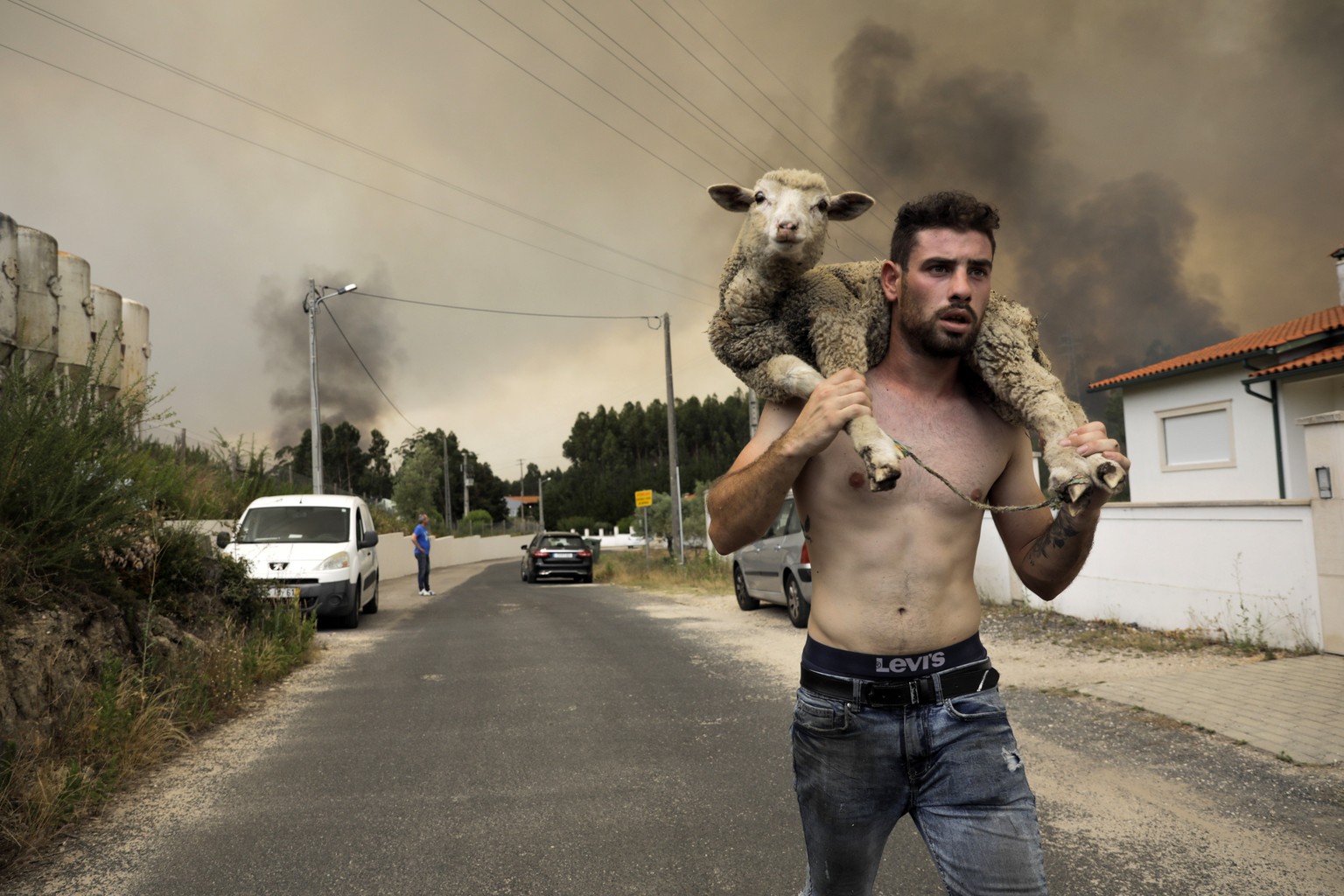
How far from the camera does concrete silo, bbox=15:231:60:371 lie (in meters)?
8.56

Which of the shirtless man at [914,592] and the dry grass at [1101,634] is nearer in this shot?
the shirtless man at [914,592]

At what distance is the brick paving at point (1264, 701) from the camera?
5508 millimetres

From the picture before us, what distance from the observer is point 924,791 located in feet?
7.02

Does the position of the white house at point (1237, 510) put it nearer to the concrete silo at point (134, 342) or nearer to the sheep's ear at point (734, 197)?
the sheep's ear at point (734, 197)

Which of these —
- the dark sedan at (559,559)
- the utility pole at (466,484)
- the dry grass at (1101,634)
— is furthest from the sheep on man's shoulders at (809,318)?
the utility pole at (466,484)

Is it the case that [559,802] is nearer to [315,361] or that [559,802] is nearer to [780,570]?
[780,570]

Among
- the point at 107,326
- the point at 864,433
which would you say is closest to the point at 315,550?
the point at 107,326

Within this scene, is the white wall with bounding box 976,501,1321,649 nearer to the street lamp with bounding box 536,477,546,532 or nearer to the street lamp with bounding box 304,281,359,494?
the street lamp with bounding box 304,281,359,494

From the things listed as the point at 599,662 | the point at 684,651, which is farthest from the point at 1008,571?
the point at 599,662

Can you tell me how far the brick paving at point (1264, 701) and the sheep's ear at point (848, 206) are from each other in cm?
475

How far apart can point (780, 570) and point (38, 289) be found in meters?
8.85

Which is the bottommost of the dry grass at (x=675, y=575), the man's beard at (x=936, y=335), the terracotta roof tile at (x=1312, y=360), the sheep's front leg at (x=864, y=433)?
the dry grass at (x=675, y=575)

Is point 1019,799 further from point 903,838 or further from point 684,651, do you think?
point 684,651

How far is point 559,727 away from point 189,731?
257 centimetres
